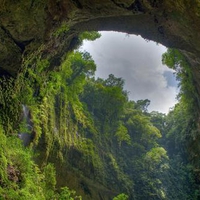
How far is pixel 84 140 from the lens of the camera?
2048 centimetres

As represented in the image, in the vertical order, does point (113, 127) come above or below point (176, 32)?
above

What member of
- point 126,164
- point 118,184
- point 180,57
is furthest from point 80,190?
point 126,164

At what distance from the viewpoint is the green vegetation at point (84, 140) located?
8336 millimetres

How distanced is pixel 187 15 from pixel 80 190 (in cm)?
1207

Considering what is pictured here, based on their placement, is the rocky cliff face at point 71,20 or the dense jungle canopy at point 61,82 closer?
the dense jungle canopy at point 61,82

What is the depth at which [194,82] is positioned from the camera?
14703 mm

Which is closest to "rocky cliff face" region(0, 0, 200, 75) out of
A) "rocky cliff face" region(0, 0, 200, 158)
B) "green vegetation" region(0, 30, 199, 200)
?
"rocky cliff face" region(0, 0, 200, 158)

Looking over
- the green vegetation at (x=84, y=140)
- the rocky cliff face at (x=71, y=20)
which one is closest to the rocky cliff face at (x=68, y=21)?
the rocky cliff face at (x=71, y=20)

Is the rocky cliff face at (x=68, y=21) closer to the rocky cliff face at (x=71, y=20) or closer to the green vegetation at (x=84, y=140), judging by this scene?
the rocky cliff face at (x=71, y=20)

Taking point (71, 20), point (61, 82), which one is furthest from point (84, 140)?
point (71, 20)

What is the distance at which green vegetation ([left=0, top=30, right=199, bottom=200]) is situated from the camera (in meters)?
8.34

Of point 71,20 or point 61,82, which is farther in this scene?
point 61,82

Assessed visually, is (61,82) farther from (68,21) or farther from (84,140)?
(84,140)

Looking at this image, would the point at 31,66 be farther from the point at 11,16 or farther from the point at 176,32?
the point at 176,32
